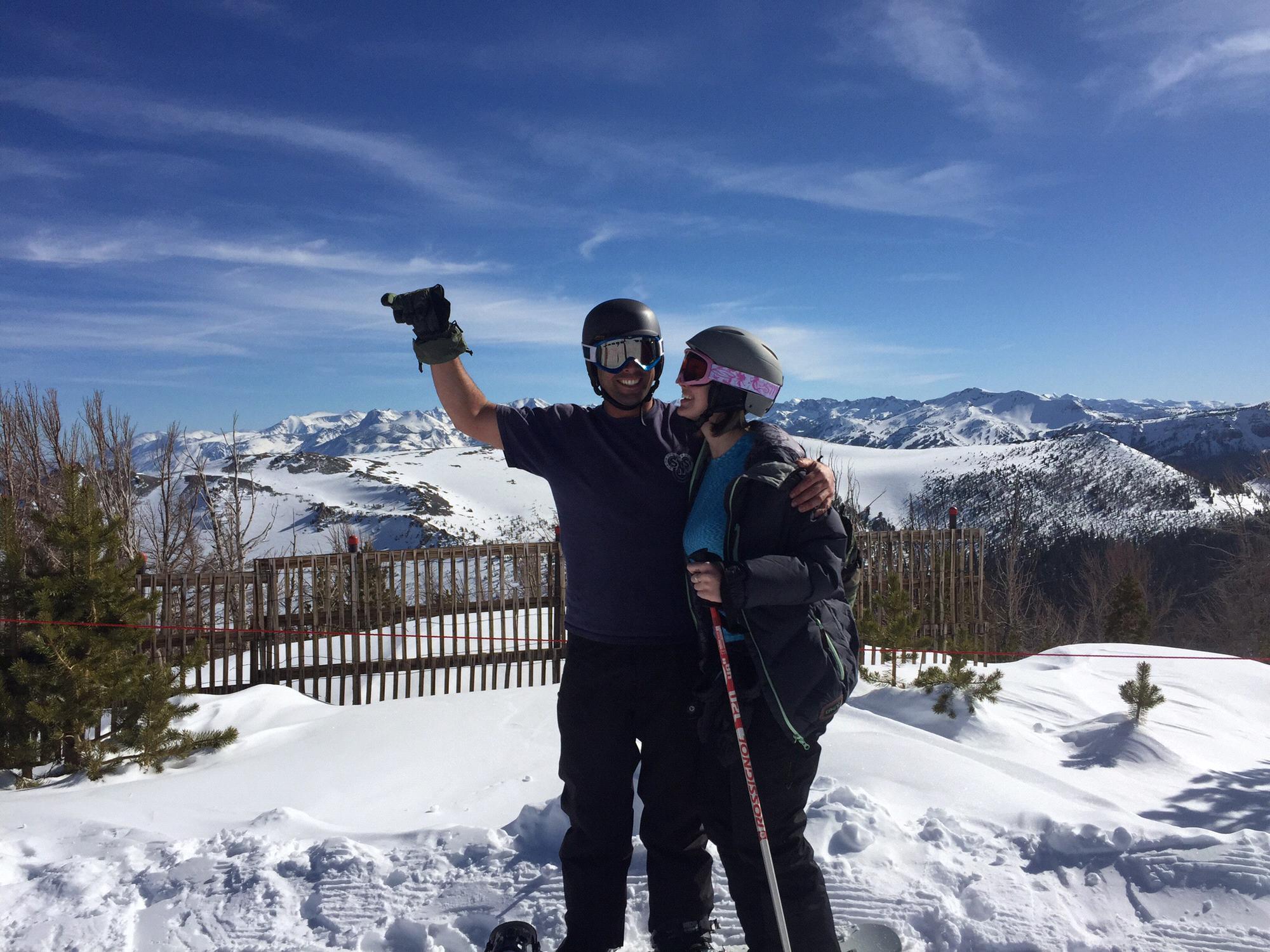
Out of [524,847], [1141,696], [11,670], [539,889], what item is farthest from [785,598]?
[11,670]

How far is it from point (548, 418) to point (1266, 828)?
3.95 metres

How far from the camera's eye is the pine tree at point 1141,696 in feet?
17.8

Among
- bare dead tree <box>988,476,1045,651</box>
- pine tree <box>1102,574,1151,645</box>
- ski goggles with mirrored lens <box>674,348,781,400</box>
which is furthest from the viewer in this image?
bare dead tree <box>988,476,1045,651</box>

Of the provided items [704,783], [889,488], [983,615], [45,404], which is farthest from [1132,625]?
[889,488]

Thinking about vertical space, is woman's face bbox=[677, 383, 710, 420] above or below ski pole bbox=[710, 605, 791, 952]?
above

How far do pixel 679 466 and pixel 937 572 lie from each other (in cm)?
1033

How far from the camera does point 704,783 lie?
2.32 m

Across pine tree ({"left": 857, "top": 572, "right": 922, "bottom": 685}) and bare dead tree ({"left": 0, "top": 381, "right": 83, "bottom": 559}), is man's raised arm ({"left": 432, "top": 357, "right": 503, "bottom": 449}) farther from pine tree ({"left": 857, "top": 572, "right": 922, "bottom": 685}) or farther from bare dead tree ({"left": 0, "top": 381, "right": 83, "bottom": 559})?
bare dead tree ({"left": 0, "top": 381, "right": 83, "bottom": 559})

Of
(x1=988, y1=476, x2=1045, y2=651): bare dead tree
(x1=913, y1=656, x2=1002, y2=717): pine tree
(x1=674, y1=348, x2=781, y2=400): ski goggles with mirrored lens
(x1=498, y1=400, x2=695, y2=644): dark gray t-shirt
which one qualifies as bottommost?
(x1=988, y1=476, x2=1045, y2=651): bare dead tree

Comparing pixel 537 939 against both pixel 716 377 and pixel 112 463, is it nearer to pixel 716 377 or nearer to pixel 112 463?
pixel 716 377

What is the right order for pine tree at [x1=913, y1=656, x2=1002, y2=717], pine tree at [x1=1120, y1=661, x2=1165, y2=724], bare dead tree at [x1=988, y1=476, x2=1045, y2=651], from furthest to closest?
bare dead tree at [x1=988, y1=476, x2=1045, y2=651], pine tree at [x1=913, y1=656, x2=1002, y2=717], pine tree at [x1=1120, y1=661, x2=1165, y2=724]

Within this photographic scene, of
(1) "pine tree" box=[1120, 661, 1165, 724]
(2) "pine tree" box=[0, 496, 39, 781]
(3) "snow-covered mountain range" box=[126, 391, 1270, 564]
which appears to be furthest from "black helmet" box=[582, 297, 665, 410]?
(3) "snow-covered mountain range" box=[126, 391, 1270, 564]

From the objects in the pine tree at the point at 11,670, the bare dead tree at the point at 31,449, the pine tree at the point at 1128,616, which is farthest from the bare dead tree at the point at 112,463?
the pine tree at the point at 1128,616

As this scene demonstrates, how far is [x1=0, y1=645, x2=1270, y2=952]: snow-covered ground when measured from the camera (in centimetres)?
274
